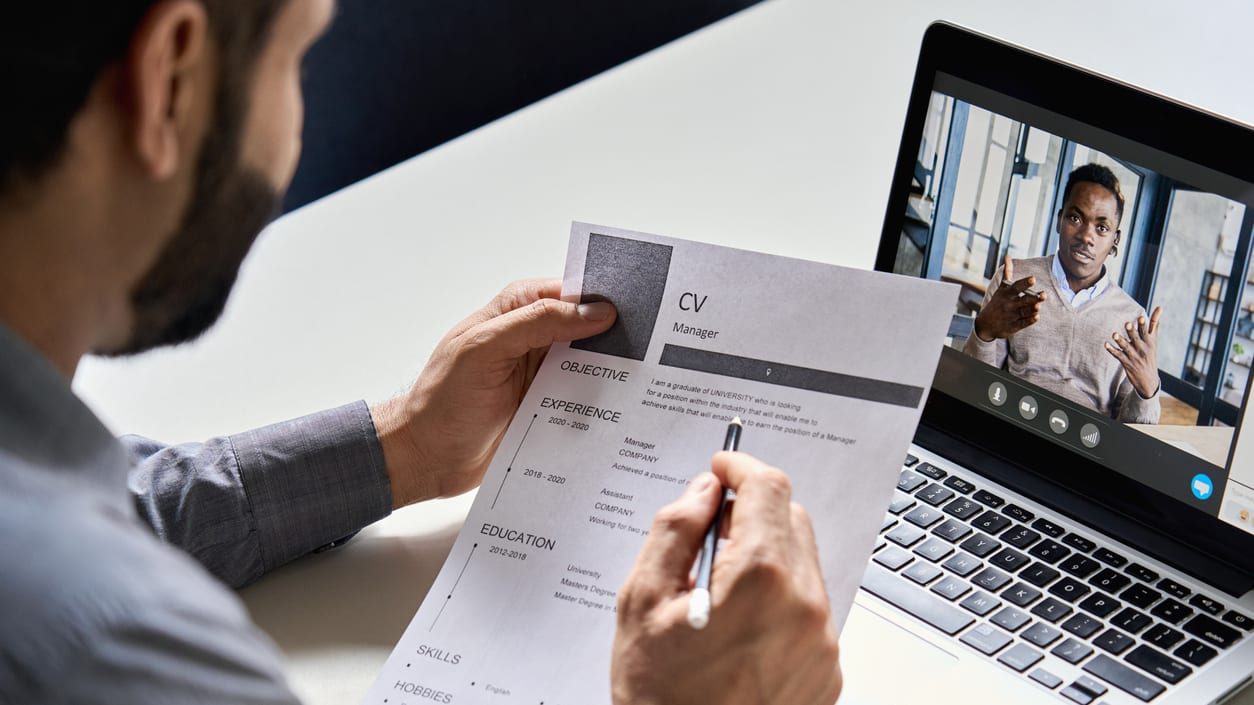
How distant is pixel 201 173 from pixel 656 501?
12.9 inches

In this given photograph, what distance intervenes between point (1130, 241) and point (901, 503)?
0.23 meters

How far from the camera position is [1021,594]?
0.75 metres

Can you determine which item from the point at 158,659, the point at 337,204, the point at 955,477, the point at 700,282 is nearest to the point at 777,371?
the point at 700,282

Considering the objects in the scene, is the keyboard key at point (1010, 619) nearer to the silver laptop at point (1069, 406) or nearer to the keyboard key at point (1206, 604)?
the silver laptop at point (1069, 406)

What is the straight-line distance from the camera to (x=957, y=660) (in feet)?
2.36

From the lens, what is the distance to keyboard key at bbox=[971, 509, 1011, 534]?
81 centimetres

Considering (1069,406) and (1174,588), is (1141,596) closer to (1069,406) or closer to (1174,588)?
(1174,588)

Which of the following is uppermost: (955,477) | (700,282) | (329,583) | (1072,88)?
(1072,88)

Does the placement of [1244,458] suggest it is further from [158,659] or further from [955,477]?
[158,659]

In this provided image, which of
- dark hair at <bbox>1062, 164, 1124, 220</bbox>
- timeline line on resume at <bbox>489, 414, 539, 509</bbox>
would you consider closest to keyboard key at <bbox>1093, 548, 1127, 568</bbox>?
dark hair at <bbox>1062, 164, 1124, 220</bbox>

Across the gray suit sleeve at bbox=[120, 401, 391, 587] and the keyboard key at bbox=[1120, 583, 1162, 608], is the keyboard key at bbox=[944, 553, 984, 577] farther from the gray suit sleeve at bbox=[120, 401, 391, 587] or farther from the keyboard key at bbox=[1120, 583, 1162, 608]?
the gray suit sleeve at bbox=[120, 401, 391, 587]

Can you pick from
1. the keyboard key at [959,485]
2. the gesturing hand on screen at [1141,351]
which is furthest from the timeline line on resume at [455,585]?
the gesturing hand on screen at [1141,351]

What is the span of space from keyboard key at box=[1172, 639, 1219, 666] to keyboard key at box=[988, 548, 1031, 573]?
0.34 feet

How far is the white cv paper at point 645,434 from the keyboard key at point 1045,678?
0.14m
